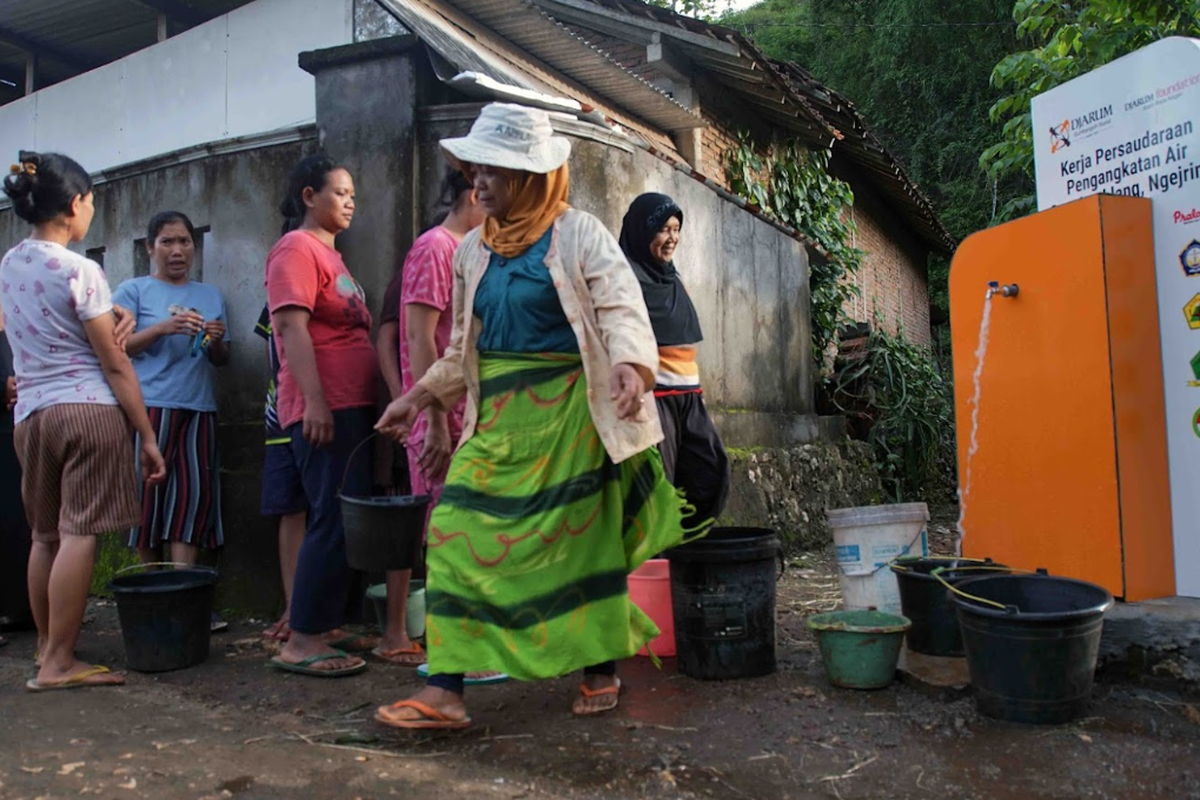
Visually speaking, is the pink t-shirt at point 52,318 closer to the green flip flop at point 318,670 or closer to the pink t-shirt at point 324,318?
the pink t-shirt at point 324,318

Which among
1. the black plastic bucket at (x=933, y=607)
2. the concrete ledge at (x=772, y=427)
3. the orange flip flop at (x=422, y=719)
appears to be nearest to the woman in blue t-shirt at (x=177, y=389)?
the orange flip flop at (x=422, y=719)

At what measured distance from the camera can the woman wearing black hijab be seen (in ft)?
13.7

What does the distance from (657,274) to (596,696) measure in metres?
1.92

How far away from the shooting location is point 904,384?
9.32 m

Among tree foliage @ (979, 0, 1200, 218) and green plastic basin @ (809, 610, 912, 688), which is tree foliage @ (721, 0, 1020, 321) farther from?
green plastic basin @ (809, 610, 912, 688)

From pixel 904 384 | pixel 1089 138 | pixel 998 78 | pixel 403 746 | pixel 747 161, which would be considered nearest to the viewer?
pixel 403 746

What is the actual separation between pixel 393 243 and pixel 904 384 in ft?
20.3

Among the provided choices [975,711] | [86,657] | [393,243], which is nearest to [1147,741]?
[975,711]

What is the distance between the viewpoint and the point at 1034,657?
2.98 m

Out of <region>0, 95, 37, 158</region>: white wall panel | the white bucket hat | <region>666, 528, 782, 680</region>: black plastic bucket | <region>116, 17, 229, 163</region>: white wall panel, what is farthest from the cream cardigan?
<region>0, 95, 37, 158</region>: white wall panel

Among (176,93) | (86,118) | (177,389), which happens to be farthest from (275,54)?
(177,389)

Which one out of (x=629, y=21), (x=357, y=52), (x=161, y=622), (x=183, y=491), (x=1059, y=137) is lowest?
(x=161, y=622)

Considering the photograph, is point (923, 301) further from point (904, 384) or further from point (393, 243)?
point (393, 243)

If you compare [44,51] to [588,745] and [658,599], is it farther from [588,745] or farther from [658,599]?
[588,745]
